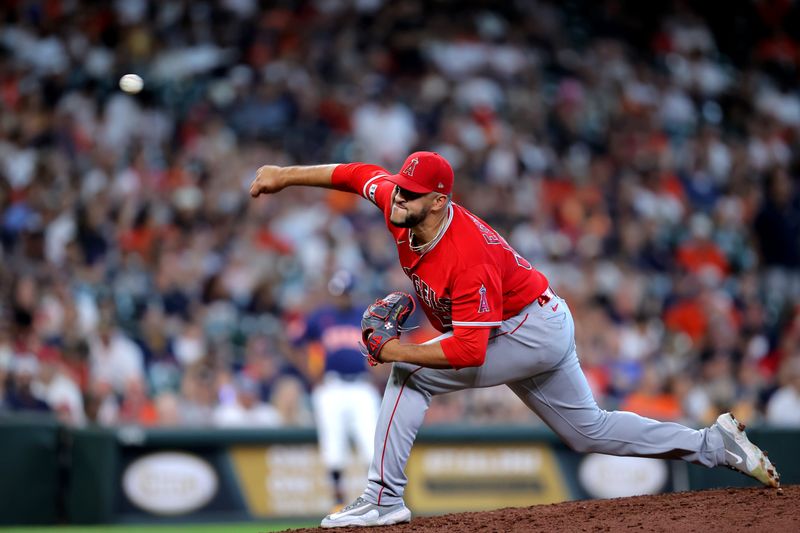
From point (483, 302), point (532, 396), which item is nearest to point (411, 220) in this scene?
point (483, 302)

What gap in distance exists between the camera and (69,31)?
41.9 feet

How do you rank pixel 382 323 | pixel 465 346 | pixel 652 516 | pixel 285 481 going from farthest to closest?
pixel 285 481 → pixel 652 516 → pixel 382 323 → pixel 465 346

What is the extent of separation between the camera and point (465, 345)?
4668 mm

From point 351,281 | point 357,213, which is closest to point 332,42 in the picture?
point 357,213

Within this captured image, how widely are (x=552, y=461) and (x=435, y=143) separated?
491 centimetres

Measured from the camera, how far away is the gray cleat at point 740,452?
17.4 ft

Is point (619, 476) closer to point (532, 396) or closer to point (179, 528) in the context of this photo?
point (179, 528)

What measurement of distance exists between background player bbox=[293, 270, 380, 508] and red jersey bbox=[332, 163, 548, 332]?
13.5ft

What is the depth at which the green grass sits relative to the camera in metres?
8.79

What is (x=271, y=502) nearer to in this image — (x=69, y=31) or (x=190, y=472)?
(x=190, y=472)

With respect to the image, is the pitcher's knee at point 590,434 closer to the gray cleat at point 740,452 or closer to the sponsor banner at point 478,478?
the gray cleat at point 740,452

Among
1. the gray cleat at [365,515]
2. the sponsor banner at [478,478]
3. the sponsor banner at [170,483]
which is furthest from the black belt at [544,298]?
the sponsor banner at [170,483]

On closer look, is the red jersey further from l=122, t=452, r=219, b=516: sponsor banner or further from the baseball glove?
l=122, t=452, r=219, b=516: sponsor banner

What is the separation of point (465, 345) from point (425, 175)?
0.75 m
